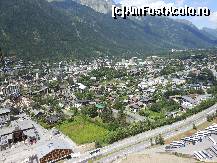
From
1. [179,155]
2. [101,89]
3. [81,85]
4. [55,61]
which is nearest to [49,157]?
[179,155]

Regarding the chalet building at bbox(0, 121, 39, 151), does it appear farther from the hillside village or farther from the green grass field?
the green grass field

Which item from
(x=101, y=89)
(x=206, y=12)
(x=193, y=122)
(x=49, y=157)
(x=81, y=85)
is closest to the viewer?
(x=206, y=12)

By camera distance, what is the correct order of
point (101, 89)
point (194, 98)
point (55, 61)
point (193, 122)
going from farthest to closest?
point (55, 61)
point (101, 89)
point (194, 98)
point (193, 122)

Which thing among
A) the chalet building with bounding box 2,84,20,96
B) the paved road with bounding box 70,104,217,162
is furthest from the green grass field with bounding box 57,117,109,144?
the chalet building with bounding box 2,84,20,96

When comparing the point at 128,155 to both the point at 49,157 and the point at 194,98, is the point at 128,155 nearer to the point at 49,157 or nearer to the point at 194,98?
the point at 49,157

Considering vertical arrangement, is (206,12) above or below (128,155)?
above

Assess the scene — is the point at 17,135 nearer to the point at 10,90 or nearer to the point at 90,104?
the point at 90,104

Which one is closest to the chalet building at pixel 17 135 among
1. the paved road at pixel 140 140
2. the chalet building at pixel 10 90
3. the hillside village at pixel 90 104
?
the hillside village at pixel 90 104
